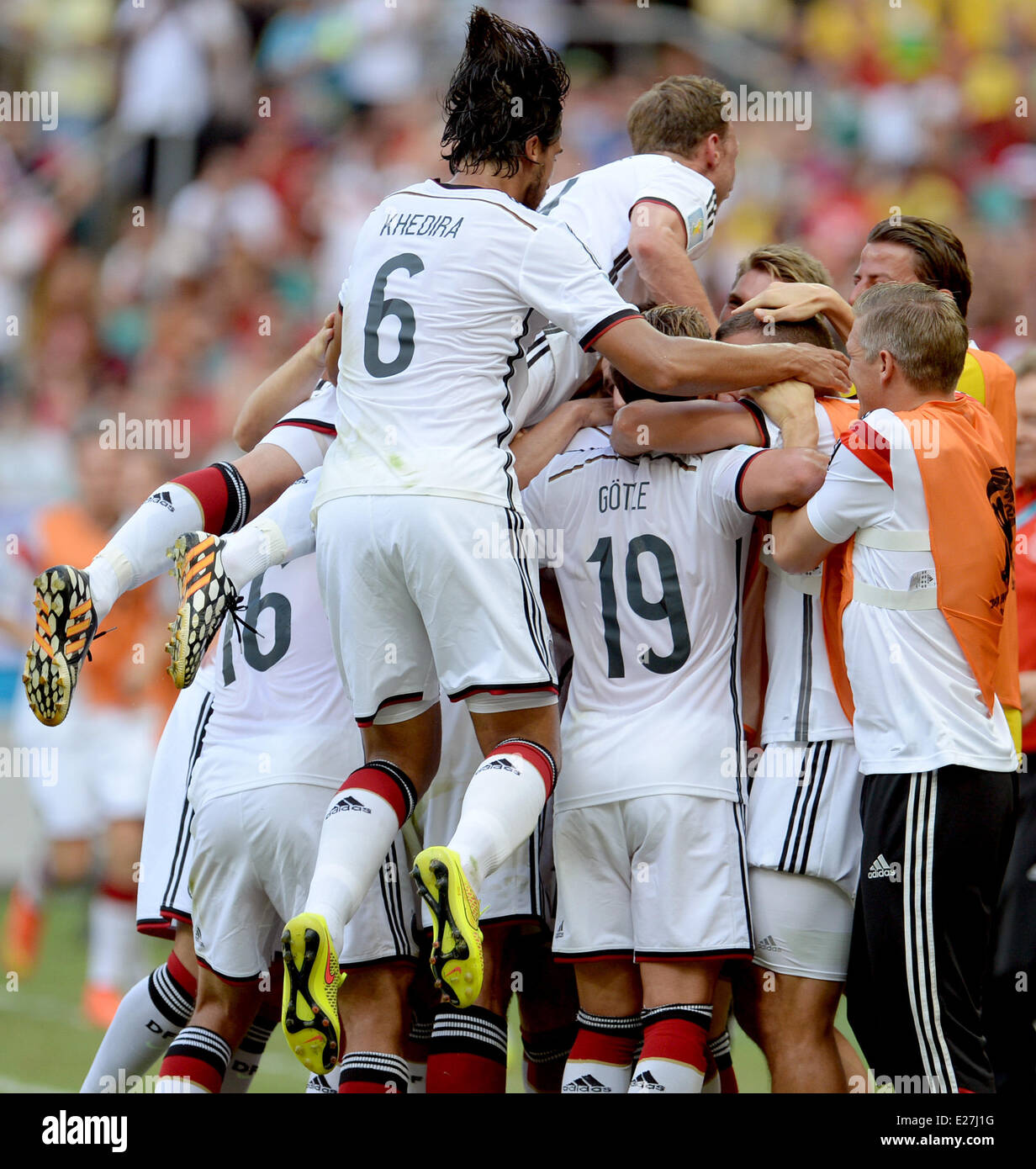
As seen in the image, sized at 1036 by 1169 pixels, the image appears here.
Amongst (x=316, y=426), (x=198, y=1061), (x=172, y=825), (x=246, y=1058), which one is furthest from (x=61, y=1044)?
(x=316, y=426)

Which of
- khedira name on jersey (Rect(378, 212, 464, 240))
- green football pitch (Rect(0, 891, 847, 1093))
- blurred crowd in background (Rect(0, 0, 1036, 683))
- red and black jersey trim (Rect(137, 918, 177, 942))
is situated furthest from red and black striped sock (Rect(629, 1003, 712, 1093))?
blurred crowd in background (Rect(0, 0, 1036, 683))

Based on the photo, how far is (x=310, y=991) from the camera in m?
3.47

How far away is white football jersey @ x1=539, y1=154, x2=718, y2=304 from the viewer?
469 cm

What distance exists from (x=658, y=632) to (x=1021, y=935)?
1725mm

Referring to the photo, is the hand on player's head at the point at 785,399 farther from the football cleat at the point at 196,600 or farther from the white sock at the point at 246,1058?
the white sock at the point at 246,1058

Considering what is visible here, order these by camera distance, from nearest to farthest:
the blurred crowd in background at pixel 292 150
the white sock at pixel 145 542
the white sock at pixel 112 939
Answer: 1. the white sock at pixel 145 542
2. the white sock at pixel 112 939
3. the blurred crowd in background at pixel 292 150

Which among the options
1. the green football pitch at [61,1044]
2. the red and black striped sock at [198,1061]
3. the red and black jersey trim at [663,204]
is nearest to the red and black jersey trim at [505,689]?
the red and black striped sock at [198,1061]

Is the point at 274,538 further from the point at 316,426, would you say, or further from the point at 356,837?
the point at 356,837

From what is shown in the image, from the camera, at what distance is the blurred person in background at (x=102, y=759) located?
7.44m

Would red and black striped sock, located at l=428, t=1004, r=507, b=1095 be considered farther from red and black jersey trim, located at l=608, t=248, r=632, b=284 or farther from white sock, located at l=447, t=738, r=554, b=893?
red and black jersey trim, located at l=608, t=248, r=632, b=284

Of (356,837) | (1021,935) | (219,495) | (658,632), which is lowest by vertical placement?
(1021,935)

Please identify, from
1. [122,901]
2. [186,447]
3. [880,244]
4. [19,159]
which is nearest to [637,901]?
[880,244]

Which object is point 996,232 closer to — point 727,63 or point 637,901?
point 727,63

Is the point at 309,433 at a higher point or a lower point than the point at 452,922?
higher
